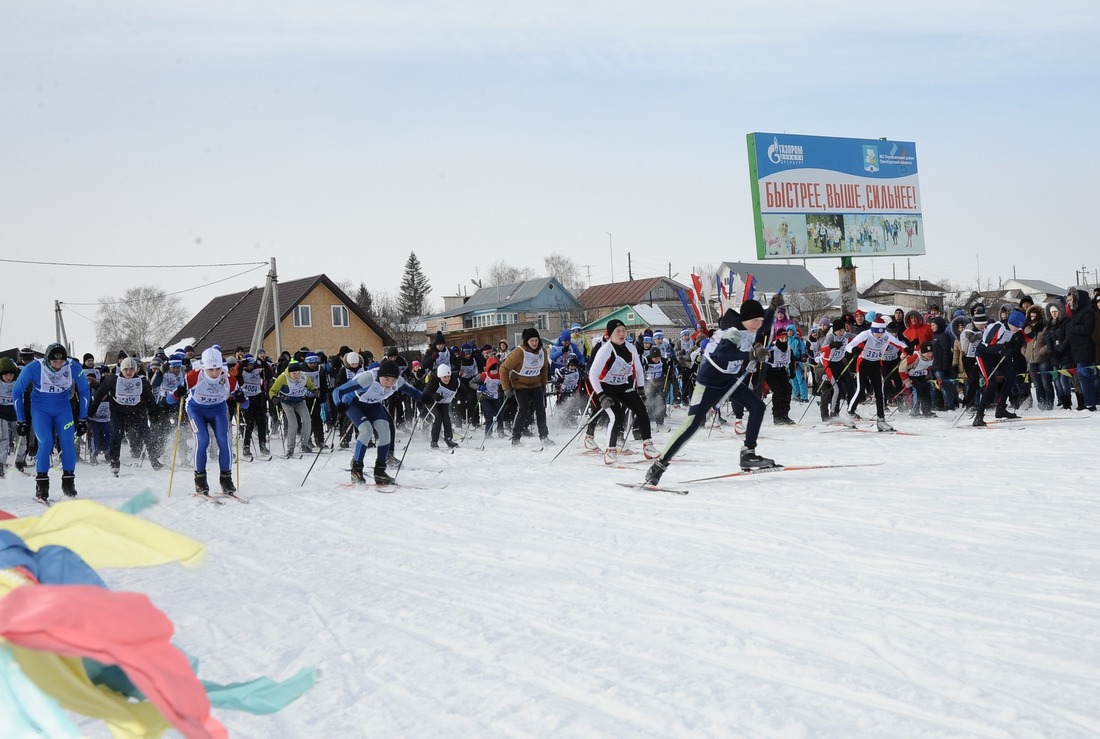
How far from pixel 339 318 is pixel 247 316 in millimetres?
5089

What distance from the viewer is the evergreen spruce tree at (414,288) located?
10188 centimetres

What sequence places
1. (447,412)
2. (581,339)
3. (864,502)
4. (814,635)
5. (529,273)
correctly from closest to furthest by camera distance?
(814,635), (864,502), (447,412), (581,339), (529,273)

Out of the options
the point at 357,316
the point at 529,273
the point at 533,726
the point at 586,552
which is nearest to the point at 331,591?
the point at 586,552

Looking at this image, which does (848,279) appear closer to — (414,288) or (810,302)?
(810,302)

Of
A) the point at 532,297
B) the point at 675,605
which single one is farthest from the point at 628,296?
the point at 675,605

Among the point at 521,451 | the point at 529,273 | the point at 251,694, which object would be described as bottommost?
the point at 521,451

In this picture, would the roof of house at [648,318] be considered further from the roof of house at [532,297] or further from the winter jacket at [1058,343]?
the winter jacket at [1058,343]

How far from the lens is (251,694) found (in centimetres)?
174

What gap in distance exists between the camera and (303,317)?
48.2m

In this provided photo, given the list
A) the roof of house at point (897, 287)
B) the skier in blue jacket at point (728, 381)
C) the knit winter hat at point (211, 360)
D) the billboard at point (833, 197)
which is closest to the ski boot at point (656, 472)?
the skier in blue jacket at point (728, 381)

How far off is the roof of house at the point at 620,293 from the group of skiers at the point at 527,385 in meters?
57.1

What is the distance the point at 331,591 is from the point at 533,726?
262cm

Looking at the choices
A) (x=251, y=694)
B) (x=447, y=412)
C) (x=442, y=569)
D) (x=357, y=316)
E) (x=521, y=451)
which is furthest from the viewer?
(x=357, y=316)

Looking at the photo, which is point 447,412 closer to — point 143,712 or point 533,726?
point 533,726
